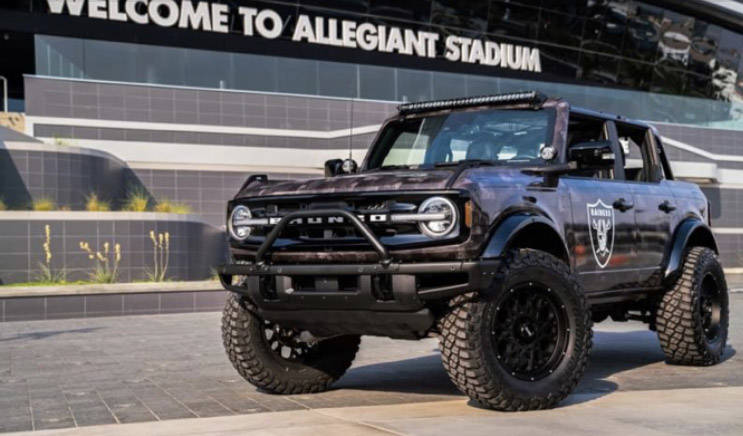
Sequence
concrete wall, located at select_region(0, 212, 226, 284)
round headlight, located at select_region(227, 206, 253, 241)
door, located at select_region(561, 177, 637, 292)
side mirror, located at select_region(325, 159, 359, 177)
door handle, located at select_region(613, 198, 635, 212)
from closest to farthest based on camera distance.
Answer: round headlight, located at select_region(227, 206, 253, 241), door, located at select_region(561, 177, 637, 292), door handle, located at select_region(613, 198, 635, 212), side mirror, located at select_region(325, 159, 359, 177), concrete wall, located at select_region(0, 212, 226, 284)

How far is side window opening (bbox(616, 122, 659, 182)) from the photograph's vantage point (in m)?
8.20

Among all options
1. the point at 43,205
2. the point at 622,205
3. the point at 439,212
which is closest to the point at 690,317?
the point at 622,205

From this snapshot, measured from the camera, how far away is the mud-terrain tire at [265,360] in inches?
259

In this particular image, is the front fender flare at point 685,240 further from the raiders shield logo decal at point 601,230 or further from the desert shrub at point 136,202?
the desert shrub at point 136,202

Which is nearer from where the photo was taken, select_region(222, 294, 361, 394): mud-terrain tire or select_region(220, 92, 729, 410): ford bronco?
select_region(220, 92, 729, 410): ford bronco

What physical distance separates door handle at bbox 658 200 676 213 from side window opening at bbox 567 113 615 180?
1.98 feet

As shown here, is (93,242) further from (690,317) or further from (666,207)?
(690,317)

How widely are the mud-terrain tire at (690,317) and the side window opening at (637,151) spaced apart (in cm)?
79

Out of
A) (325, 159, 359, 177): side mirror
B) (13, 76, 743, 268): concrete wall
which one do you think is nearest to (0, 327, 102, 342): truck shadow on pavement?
(325, 159, 359, 177): side mirror

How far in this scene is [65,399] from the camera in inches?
267

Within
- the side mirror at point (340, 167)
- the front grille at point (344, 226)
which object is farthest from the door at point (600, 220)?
the side mirror at point (340, 167)

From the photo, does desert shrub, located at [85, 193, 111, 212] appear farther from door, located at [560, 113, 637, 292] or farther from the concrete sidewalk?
the concrete sidewalk

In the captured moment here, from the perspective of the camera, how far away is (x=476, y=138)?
7039 mm

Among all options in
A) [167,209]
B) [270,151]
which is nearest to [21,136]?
[167,209]
